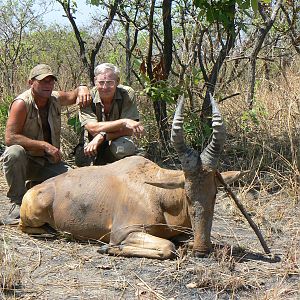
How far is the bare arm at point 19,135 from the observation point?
6711mm

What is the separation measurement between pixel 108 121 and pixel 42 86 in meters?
0.92

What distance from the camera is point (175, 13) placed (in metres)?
9.90

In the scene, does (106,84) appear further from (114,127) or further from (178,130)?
(178,130)

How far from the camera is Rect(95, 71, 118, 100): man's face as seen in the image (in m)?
7.12

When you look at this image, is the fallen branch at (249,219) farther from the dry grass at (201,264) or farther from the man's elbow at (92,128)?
the man's elbow at (92,128)

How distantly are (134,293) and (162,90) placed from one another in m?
3.74

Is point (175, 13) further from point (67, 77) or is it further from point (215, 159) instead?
point (215, 159)

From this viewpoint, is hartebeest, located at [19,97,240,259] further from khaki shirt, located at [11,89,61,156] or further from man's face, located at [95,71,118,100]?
man's face, located at [95,71,118,100]

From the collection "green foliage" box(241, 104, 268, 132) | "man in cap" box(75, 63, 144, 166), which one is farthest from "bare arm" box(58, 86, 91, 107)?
"green foliage" box(241, 104, 268, 132)

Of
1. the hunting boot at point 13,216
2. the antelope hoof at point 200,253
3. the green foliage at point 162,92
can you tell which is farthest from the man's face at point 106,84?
the antelope hoof at point 200,253

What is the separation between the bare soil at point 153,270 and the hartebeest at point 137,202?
144 millimetres

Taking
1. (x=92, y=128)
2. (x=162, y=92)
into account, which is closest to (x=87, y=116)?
(x=92, y=128)

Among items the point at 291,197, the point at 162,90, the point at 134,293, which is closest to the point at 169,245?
the point at 134,293

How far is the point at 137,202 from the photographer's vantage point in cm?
564
